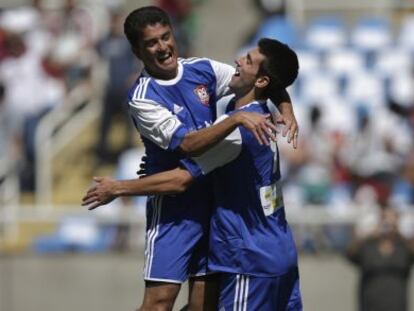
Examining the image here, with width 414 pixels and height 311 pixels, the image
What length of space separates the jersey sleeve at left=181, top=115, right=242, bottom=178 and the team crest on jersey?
0.36 metres

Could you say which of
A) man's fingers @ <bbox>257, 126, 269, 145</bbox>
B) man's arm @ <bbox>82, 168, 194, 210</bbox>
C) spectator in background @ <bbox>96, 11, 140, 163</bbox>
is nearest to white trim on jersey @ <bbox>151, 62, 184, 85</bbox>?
man's arm @ <bbox>82, 168, 194, 210</bbox>

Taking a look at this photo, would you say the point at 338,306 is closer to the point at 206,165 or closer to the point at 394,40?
the point at 394,40

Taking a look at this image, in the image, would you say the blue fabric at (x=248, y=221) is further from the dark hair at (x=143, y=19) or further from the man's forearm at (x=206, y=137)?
the dark hair at (x=143, y=19)

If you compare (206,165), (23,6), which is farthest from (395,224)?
(23,6)

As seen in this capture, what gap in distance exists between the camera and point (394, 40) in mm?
16859

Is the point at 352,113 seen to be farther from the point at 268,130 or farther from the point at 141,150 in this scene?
the point at 268,130

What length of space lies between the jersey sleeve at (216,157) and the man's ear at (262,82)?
0.27m

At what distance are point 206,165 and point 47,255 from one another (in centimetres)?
682

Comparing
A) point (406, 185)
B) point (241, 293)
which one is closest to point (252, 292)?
point (241, 293)

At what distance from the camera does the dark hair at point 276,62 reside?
802 cm

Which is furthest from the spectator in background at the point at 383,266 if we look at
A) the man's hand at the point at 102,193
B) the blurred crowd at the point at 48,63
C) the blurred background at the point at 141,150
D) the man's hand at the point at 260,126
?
the man's hand at the point at 260,126

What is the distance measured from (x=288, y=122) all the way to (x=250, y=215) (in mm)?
529

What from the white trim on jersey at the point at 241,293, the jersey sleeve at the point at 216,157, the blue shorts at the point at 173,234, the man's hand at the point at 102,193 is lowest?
the white trim on jersey at the point at 241,293

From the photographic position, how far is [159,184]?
8078 millimetres
